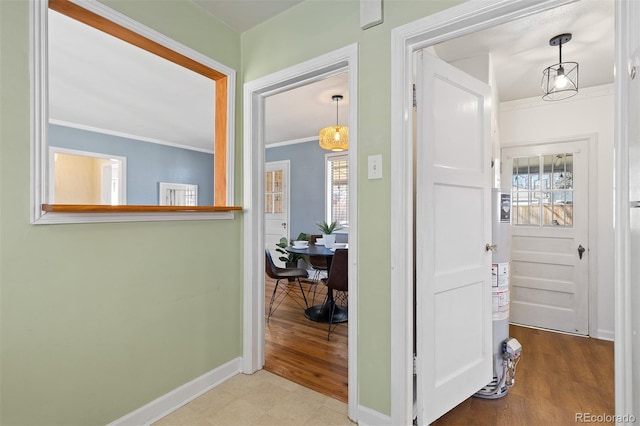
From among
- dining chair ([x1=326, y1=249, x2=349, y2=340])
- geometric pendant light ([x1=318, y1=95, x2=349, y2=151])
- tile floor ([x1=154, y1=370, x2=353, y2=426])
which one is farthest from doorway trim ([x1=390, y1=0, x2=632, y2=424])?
geometric pendant light ([x1=318, y1=95, x2=349, y2=151])

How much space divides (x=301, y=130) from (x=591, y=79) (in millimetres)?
3580

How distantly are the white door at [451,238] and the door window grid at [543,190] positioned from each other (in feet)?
6.21

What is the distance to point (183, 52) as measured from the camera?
76.8 inches

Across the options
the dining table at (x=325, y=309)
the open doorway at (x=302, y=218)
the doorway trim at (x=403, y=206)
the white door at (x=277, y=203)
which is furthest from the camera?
the white door at (x=277, y=203)

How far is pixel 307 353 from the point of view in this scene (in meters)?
2.65

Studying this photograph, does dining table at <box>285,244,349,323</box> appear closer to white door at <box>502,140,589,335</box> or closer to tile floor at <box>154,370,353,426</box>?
tile floor at <box>154,370,353,426</box>

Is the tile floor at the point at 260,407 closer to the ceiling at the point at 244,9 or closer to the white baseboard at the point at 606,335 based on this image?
the ceiling at the point at 244,9

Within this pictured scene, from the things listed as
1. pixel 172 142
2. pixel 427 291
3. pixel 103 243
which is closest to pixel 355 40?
pixel 427 291

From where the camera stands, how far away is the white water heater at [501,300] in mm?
2117

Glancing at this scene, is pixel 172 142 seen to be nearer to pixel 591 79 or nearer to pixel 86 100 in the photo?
→ pixel 86 100

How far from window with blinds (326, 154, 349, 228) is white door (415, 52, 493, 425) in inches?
135

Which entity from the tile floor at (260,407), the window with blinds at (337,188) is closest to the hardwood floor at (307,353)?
the tile floor at (260,407)

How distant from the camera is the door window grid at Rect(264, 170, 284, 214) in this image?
6152mm

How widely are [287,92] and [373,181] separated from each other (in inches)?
89.3
